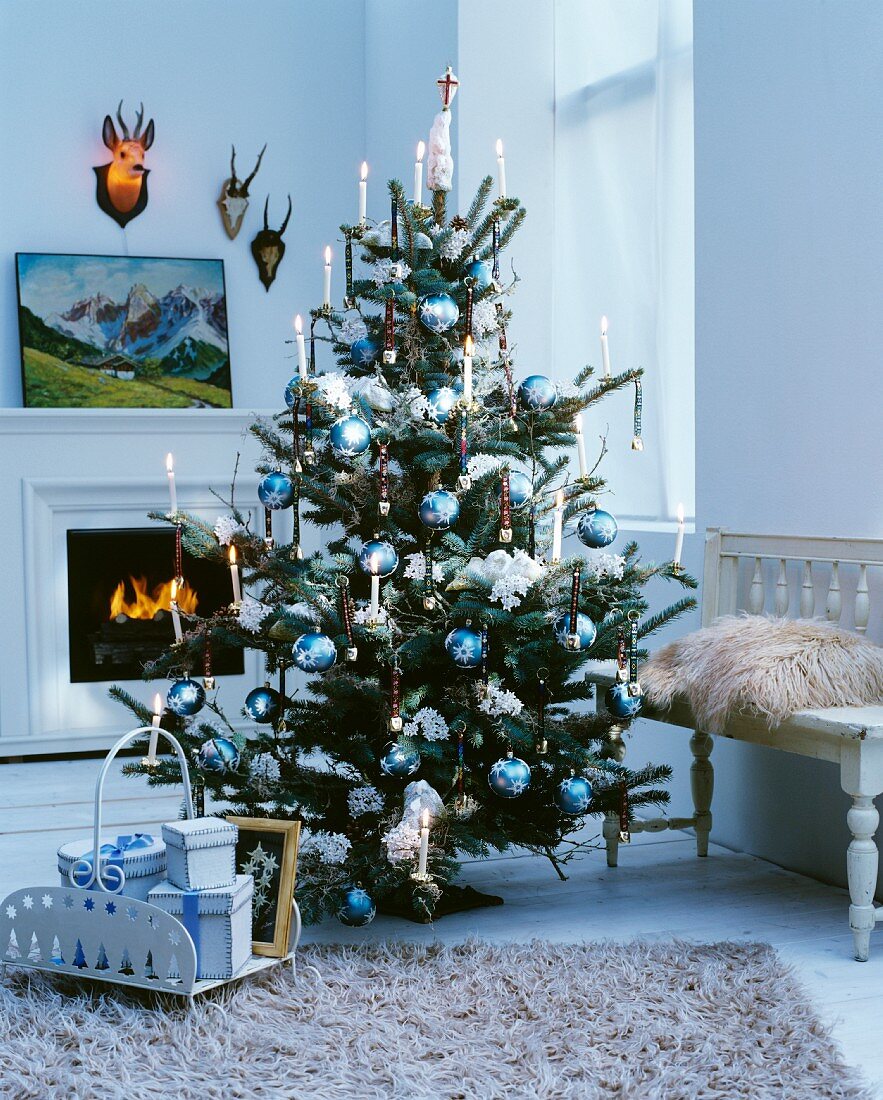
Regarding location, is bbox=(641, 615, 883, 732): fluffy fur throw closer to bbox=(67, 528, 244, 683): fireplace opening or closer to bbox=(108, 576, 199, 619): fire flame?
bbox=(67, 528, 244, 683): fireplace opening

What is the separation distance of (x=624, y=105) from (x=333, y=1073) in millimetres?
→ 2936

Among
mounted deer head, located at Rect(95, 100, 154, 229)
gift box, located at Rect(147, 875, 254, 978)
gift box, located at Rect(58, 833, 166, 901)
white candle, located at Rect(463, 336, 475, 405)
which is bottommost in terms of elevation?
gift box, located at Rect(147, 875, 254, 978)

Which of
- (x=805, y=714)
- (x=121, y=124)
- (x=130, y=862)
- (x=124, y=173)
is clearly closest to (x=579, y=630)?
(x=805, y=714)

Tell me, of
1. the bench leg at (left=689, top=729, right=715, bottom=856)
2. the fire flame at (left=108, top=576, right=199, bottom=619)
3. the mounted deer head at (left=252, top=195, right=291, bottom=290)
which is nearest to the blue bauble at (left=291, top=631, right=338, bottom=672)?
the bench leg at (left=689, top=729, right=715, bottom=856)

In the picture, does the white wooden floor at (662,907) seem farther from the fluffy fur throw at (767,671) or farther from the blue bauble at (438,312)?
the blue bauble at (438,312)

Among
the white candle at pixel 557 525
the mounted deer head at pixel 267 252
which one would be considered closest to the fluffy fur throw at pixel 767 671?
the white candle at pixel 557 525

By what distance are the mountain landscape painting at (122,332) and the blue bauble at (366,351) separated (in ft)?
6.89

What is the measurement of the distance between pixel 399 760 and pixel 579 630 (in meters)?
0.42

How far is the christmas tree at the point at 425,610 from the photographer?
8.04 ft

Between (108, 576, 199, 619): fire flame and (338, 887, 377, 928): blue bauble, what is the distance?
89.8 inches

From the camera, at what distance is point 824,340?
9.21ft

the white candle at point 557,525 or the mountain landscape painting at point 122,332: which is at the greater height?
the mountain landscape painting at point 122,332

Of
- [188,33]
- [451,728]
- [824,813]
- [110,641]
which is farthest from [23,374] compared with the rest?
[824,813]

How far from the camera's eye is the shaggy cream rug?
Answer: 178 cm
